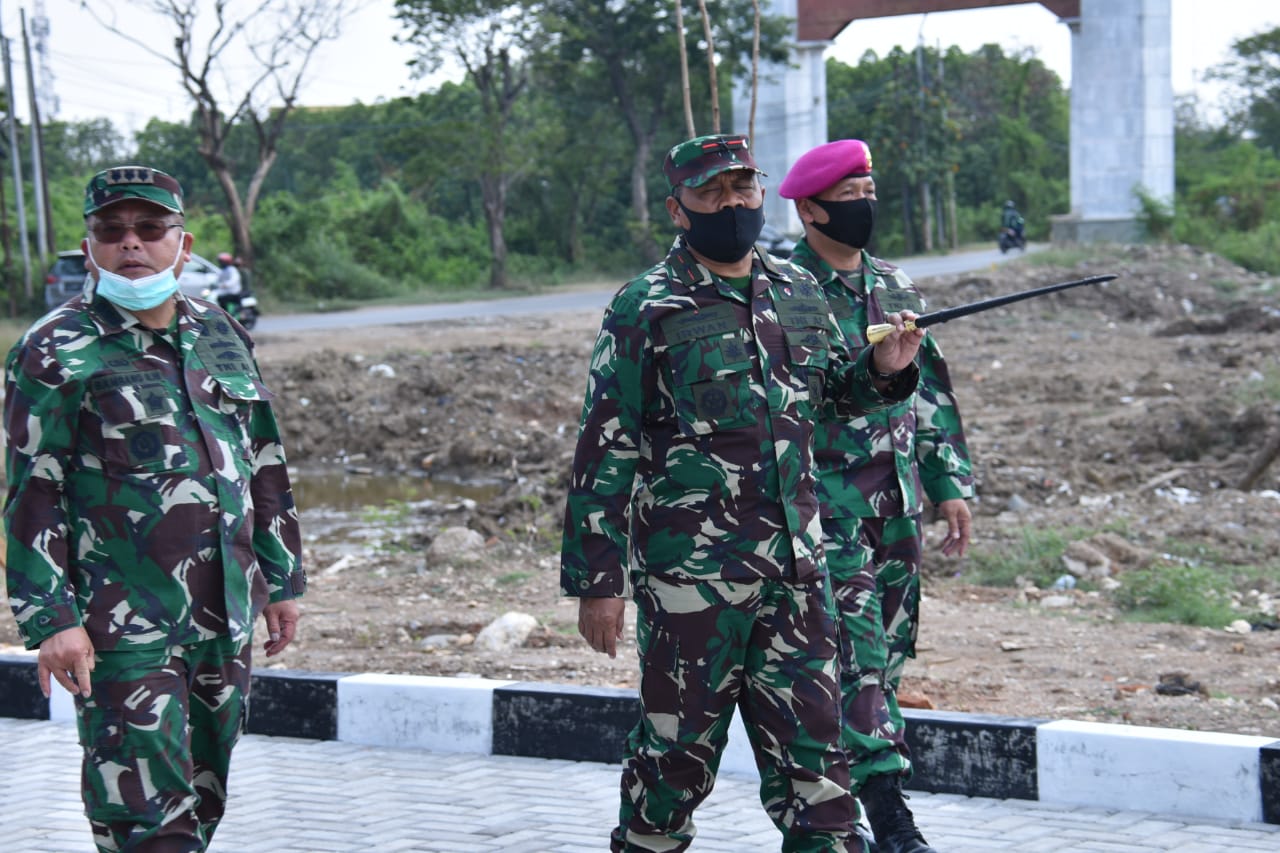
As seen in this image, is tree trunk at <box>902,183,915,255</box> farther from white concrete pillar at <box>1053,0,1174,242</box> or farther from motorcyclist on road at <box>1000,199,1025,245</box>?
white concrete pillar at <box>1053,0,1174,242</box>

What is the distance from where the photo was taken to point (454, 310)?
90.4 feet

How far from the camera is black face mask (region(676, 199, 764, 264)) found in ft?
11.5

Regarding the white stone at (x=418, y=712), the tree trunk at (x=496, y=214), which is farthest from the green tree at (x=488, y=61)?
the white stone at (x=418, y=712)

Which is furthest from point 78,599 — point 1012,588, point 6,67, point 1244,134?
point 1244,134

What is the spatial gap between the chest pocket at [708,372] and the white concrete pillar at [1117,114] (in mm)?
27521

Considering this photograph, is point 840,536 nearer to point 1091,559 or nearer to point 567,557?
point 567,557

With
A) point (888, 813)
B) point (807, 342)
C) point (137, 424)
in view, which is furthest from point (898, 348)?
point (137, 424)

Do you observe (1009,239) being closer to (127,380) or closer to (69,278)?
(69,278)

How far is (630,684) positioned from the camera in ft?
19.2

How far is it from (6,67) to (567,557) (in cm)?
2870

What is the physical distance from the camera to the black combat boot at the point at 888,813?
13.2 feet

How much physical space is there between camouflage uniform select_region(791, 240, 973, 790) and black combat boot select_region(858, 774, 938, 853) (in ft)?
0.11

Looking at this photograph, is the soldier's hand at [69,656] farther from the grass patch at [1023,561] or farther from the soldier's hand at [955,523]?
the grass patch at [1023,561]

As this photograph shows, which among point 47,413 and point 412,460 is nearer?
point 47,413
